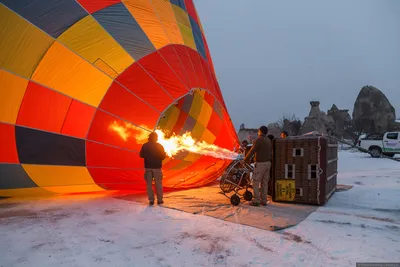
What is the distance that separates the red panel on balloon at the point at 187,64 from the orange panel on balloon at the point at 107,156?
5.86ft

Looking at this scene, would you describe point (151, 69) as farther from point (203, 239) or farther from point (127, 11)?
point (203, 239)

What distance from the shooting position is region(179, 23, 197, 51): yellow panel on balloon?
664cm

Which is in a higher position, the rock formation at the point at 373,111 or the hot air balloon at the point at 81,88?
the rock formation at the point at 373,111

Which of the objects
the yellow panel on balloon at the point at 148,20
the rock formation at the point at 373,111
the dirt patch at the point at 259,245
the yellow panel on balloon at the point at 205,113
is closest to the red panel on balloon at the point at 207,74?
the yellow panel on balloon at the point at 205,113

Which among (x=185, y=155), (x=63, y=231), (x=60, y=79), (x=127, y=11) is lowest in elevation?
(x=63, y=231)

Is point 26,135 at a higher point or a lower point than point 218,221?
higher

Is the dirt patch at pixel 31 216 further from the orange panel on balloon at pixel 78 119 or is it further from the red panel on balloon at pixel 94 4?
the red panel on balloon at pixel 94 4

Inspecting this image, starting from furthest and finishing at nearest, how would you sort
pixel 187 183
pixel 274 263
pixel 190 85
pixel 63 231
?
1. pixel 187 183
2. pixel 190 85
3. pixel 63 231
4. pixel 274 263

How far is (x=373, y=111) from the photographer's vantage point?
5150 cm

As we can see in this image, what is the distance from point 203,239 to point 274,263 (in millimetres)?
911

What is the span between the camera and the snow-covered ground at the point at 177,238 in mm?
3070

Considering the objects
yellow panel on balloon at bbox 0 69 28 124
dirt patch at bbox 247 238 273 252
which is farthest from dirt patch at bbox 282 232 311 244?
yellow panel on balloon at bbox 0 69 28 124

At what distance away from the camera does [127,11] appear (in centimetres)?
570

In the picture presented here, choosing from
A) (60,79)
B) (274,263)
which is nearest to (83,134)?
(60,79)
